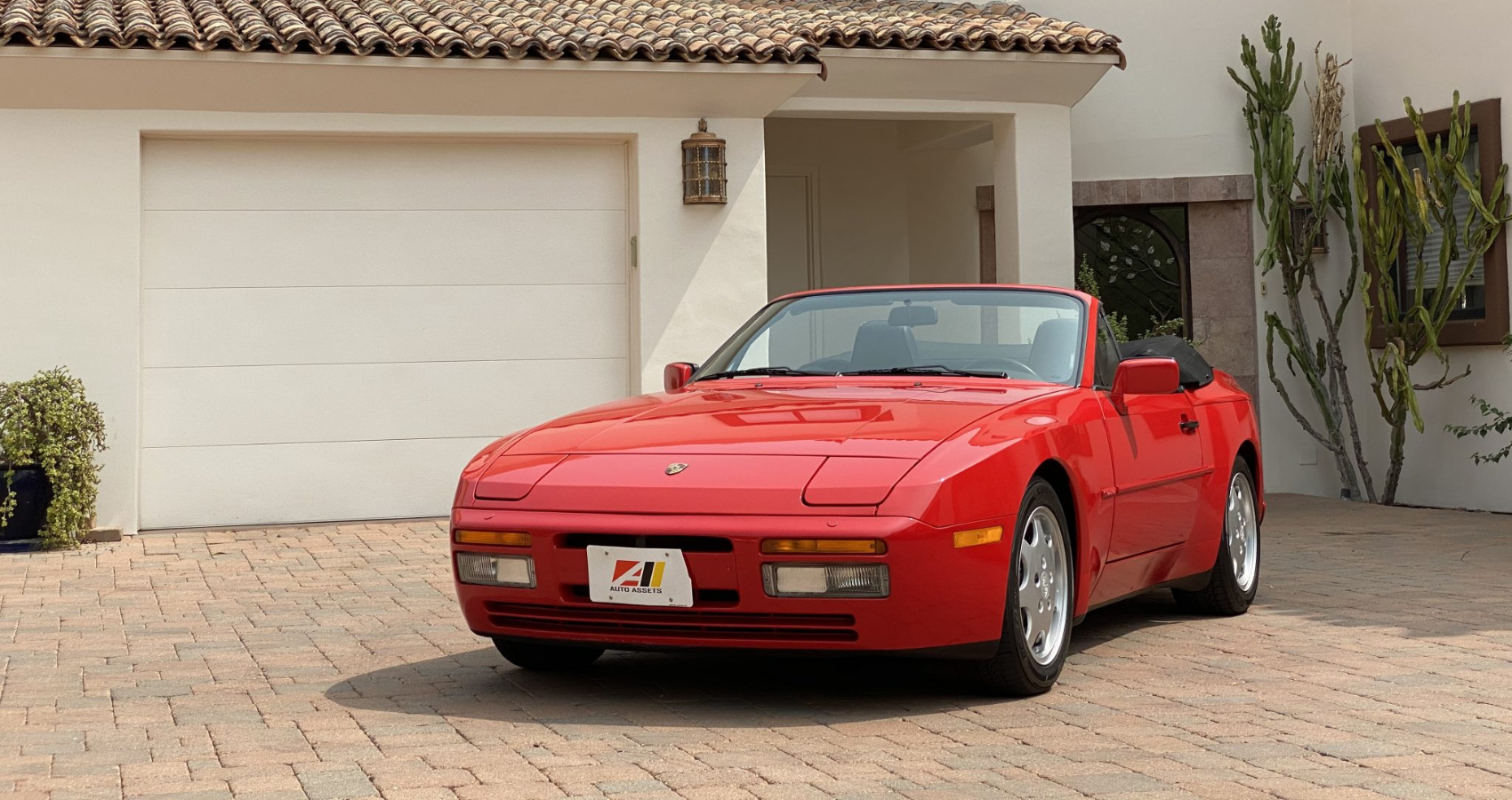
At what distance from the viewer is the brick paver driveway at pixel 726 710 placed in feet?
13.7

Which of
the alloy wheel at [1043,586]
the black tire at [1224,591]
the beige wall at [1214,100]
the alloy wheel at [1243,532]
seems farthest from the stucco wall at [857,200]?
the alloy wheel at [1043,586]

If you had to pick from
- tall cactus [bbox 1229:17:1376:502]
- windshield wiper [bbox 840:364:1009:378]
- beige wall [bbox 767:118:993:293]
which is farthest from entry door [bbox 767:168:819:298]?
windshield wiper [bbox 840:364:1009:378]

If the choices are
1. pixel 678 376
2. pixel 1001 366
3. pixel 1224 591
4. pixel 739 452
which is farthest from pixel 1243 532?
pixel 739 452

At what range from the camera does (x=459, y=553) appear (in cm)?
531

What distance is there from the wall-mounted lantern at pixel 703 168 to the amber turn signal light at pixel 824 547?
7354 mm

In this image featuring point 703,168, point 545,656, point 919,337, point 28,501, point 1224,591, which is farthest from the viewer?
point 703,168

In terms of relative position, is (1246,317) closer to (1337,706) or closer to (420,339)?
(420,339)

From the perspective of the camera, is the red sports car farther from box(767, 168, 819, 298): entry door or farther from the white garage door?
box(767, 168, 819, 298): entry door

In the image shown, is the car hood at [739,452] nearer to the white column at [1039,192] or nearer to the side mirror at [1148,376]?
the side mirror at [1148,376]

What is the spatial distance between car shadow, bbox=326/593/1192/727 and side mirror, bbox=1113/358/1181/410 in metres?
0.97

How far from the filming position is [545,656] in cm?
573

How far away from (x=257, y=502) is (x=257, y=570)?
2.42m

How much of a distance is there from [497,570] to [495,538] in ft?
0.32

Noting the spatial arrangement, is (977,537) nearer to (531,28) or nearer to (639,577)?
(639,577)
